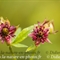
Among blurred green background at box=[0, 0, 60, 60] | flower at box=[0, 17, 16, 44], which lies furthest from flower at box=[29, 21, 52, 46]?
blurred green background at box=[0, 0, 60, 60]

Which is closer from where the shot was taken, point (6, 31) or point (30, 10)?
point (6, 31)

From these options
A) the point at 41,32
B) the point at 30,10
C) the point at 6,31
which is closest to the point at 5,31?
the point at 6,31

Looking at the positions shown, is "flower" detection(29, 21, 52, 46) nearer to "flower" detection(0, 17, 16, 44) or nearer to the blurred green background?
"flower" detection(0, 17, 16, 44)

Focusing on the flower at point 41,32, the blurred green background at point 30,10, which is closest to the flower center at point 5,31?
the flower at point 41,32

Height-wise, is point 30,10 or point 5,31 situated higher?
point 30,10

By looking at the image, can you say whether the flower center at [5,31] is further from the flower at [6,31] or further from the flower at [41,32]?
the flower at [41,32]

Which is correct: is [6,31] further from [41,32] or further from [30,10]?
[30,10]
